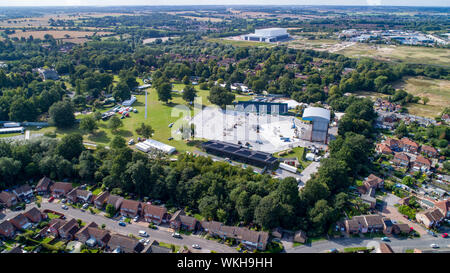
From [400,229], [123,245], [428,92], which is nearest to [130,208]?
[123,245]

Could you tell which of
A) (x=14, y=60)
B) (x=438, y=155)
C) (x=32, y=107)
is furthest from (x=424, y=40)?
(x=14, y=60)

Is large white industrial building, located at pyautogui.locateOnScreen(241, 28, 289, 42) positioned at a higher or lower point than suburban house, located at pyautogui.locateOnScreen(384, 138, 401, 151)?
higher

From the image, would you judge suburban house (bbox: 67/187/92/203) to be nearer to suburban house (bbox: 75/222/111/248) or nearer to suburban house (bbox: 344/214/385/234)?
suburban house (bbox: 75/222/111/248)

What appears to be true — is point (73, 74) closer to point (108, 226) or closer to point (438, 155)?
point (108, 226)

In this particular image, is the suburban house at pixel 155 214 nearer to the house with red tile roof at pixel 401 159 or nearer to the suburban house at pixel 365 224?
A: the suburban house at pixel 365 224

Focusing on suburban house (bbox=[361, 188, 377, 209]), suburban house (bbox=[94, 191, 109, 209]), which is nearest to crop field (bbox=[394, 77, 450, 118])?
suburban house (bbox=[361, 188, 377, 209])

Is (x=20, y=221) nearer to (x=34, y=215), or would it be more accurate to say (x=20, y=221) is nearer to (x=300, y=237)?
(x=34, y=215)
